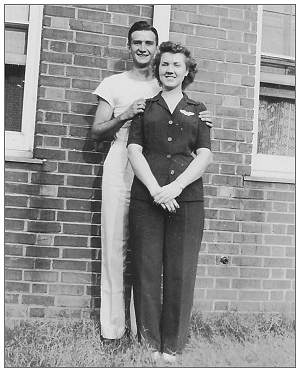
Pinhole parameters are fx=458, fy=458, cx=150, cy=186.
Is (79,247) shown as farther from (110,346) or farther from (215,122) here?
(215,122)

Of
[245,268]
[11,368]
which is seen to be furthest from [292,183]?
[11,368]

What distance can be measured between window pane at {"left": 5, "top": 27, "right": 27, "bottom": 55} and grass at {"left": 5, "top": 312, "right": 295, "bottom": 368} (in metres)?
2.05

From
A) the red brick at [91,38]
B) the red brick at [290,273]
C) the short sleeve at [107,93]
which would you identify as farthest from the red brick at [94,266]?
the red brick at [91,38]

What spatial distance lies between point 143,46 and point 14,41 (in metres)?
1.11

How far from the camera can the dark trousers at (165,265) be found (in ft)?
9.06

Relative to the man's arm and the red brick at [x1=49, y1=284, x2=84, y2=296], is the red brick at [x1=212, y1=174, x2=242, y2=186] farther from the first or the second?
the red brick at [x1=49, y1=284, x2=84, y2=296]

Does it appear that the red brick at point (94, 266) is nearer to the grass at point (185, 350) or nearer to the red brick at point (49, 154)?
the grass at point (185, 350)

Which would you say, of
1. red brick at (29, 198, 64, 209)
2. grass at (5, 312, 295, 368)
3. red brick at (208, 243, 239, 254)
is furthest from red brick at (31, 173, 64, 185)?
red brick at (208, 243, 239, 254)

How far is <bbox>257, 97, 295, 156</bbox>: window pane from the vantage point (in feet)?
12.8

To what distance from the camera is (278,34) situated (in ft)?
12.7

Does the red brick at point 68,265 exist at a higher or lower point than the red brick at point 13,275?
higher

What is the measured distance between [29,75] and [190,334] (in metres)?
2.27

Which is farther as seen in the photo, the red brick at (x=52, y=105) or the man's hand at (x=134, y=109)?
the red brick at (x=52, y=105)

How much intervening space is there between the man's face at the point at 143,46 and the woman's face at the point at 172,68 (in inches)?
11.0
